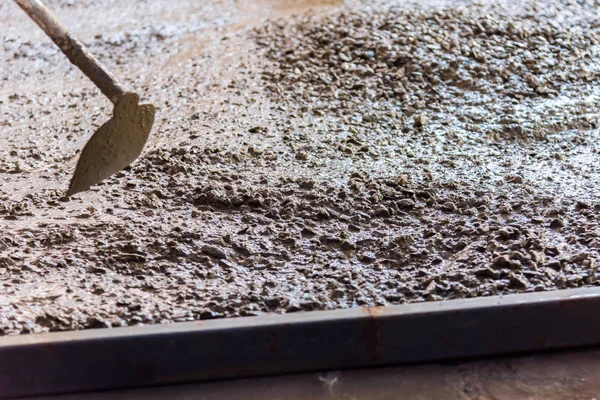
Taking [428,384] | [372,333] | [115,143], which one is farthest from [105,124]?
[428,384]

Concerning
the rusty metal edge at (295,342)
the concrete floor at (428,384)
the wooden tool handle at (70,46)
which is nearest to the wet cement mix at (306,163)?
the rusty metal edge at (295,342)

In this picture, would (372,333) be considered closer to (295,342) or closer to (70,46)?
(295,342)

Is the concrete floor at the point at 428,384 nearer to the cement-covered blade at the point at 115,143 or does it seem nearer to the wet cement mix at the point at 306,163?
the wet cement mix at the point at 306,163

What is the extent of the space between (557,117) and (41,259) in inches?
118

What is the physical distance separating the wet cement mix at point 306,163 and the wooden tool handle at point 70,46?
1.75ft

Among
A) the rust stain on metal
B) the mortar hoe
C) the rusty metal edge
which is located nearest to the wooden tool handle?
Result: the mortar hoe

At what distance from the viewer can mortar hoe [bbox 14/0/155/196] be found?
9.64ft

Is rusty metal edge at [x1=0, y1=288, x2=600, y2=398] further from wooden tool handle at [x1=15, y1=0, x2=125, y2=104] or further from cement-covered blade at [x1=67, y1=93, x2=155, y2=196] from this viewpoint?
wooden tool handle at [x1=15, y1=0, x2=125, y2=104]

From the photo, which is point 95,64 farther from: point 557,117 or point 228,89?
point 557,117

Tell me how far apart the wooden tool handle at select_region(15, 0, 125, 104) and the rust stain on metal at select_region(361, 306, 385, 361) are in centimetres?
149

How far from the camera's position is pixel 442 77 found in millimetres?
4547

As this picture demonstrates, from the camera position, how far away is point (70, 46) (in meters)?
2.94

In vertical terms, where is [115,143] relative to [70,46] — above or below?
below

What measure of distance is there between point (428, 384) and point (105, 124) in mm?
1751
